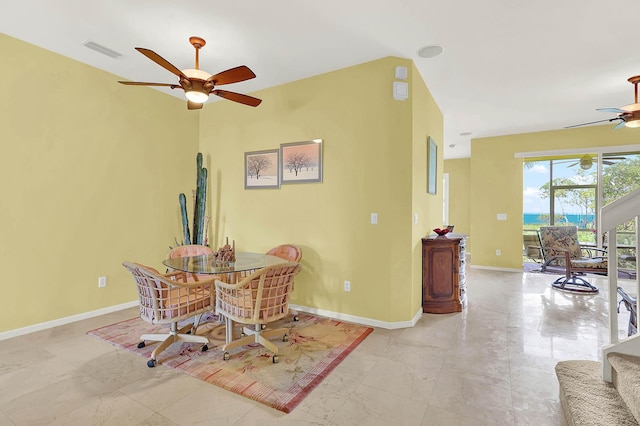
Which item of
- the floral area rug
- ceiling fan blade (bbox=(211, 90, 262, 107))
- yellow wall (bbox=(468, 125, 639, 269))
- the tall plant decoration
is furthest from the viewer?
yellow wall (bbox=(468, 125, 639, 269))

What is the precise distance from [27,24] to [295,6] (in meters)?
2.49

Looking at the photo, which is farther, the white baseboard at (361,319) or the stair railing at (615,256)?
the white baseboard at (361,319)

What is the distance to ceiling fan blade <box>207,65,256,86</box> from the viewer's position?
2.37 metres

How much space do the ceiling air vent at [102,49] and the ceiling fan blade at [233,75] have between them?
4.68ft

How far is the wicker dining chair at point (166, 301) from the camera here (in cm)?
223

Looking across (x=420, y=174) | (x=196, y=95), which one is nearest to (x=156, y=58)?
(x=196, y=95)

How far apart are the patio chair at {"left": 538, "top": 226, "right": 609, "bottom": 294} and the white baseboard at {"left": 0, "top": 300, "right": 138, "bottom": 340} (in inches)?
253

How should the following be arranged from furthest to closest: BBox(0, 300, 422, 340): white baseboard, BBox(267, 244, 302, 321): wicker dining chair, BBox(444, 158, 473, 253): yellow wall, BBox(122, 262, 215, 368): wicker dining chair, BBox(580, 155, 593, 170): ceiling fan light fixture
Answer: BBox(444, 158, 473, 253): yellow wall < BBox(580, 155, 593, 170): ceiling fan light fixture < BBox(267, 244, 302, 321): wicker dining chair < BBox(0, 300, 422, 340): white baseboard < BBox(122, 262, 215, 368): wicker dining chair

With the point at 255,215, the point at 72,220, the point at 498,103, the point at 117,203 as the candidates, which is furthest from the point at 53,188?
the point at 498,103

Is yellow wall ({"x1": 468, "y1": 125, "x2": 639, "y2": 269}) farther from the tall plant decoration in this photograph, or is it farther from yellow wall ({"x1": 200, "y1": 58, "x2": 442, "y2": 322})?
the tall plant decoration

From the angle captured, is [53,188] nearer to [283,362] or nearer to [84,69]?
[84,69]

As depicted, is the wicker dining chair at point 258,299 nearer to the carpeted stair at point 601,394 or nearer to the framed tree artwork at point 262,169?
the framed tree artwork at point 262,169

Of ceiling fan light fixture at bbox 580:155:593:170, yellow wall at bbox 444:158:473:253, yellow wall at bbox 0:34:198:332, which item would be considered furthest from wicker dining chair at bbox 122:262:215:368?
ceiling fan light fixture at bbox 580:155:593:170

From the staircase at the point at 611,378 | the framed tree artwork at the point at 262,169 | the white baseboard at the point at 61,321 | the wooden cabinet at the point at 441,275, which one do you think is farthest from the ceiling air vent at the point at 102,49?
the staircase at the point at 611,378
